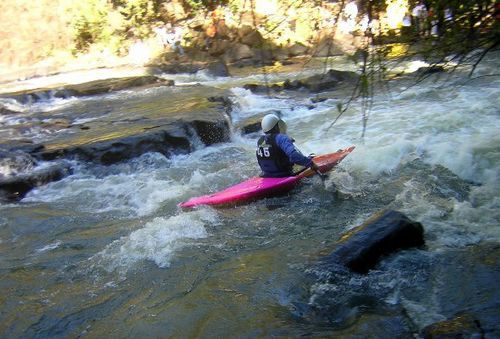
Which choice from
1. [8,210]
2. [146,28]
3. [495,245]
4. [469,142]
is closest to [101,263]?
[8,210]

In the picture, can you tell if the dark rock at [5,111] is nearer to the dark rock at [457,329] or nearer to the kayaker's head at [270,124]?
the kayaker's head at [270,124]

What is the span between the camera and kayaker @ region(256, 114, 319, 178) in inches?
198

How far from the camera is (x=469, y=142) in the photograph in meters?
6.14

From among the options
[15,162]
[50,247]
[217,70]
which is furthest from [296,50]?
[50,247]

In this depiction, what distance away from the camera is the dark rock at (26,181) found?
6.20 m

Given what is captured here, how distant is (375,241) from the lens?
3.56 metres

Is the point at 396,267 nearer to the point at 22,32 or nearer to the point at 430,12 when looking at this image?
the point at 430,12

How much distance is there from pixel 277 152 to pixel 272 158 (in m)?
0.09

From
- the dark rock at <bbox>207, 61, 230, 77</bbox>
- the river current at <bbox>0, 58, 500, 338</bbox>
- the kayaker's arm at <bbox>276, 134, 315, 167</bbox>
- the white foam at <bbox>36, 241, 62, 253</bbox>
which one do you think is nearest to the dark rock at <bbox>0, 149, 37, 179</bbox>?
the river current at <bbox>0, 58, 500, 338</bbox>

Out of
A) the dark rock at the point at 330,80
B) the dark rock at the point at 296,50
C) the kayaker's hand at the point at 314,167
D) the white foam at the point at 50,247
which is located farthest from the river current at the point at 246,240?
the dark rock at the point at 296,50

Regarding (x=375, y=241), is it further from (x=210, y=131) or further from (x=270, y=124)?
(x=210, y=131)

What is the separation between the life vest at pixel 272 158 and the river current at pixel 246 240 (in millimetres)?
297

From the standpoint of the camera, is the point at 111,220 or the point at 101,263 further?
the point at 111,220

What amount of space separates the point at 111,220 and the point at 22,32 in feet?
61.2
